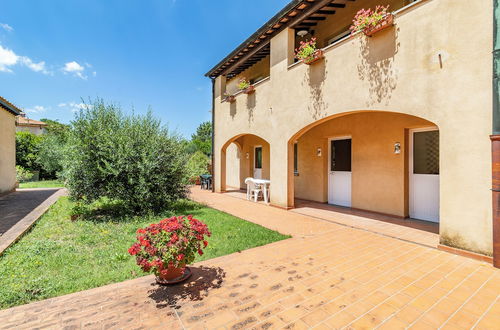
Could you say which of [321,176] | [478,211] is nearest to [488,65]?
[478,211]

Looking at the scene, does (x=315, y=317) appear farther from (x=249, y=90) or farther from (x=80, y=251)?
(x=249, y=90)

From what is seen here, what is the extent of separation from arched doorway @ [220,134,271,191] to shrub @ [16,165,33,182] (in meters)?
19.3

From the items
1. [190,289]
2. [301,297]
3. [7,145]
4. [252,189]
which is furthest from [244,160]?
[7,145]

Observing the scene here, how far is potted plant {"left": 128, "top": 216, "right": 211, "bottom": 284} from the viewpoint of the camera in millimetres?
3127

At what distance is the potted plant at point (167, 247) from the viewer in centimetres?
313

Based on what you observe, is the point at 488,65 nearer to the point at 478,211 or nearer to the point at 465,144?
the point at 465,144

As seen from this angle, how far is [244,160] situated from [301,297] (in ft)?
41.5

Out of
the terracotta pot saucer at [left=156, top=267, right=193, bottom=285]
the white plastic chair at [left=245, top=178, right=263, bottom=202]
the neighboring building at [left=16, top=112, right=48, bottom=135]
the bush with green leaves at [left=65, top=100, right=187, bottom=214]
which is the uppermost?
the neighboring building at [left=16, top=112, right=48, bottom=135]

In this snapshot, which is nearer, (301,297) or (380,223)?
(301,297)

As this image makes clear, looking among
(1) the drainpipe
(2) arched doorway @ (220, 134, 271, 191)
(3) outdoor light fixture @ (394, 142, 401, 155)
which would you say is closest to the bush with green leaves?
(2) arched doorway @ (220, 134, 271, 191)

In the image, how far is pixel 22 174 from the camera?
2166cm

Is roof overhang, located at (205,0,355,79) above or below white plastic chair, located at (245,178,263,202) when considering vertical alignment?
above

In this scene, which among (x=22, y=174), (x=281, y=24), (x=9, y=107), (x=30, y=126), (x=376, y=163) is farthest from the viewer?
(x=30, y=126)

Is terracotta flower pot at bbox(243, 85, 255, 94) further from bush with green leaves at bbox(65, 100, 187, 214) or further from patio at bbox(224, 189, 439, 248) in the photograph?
patio at bbox(224, 189, 439, 248)
